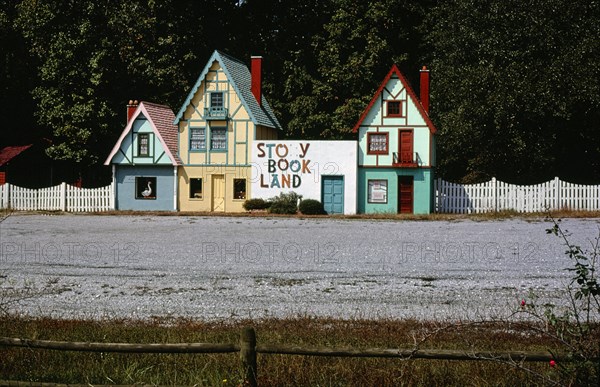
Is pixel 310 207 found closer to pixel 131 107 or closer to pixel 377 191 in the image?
pixel 377 191

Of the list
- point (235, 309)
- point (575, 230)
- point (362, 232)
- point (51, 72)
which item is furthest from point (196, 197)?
point (235, 309)

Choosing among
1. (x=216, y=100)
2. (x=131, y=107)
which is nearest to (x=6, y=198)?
(x=131, y=107)

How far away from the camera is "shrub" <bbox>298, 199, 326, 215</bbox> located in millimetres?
36344

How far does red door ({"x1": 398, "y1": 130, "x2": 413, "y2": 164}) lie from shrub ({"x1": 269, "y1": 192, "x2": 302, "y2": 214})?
6405mm

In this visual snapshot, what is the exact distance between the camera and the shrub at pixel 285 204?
1447 inches

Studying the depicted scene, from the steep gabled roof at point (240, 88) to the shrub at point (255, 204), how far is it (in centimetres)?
479

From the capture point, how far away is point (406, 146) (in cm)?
3856

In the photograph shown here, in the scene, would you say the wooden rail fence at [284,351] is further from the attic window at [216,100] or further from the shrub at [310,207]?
the attic window at [216,100]

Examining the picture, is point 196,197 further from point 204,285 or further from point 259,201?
point 204,285

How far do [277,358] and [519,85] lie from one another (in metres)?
33.1

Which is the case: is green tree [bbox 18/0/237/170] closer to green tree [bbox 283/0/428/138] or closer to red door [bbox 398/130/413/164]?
green tree [bbox 283/0/428/138]

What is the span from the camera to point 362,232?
2553 centimetres

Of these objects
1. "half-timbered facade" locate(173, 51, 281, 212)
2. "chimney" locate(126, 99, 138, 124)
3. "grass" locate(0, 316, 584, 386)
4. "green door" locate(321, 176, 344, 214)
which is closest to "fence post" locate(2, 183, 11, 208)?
"chimney" locate(126, 99, 138, 124)

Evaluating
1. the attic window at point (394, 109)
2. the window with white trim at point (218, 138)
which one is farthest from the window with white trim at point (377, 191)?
the window with white trim at point (218, 138)
